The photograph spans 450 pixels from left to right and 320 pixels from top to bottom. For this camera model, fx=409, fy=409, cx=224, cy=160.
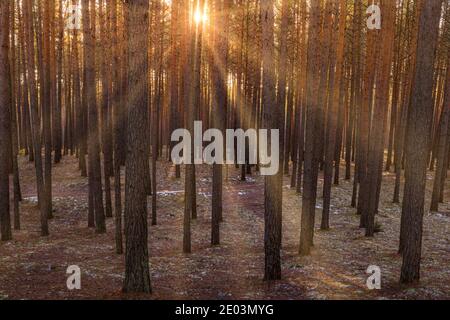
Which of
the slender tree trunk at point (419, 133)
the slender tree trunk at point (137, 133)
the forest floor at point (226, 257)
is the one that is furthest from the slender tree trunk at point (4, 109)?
the slender tree trunk at point (419, 133)

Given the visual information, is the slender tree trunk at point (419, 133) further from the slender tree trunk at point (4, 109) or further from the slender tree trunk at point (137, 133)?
the slender tree trunk at point (4, 109)

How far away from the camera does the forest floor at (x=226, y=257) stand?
28.5 feet

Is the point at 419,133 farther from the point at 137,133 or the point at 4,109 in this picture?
the point at 4,109

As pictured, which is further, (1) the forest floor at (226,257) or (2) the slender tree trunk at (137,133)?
(1) the forest floor at (226,257)

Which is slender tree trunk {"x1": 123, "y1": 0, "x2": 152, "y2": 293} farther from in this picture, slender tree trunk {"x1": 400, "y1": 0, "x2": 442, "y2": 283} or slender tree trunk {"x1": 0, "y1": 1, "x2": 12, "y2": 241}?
slender tree trunk {"x1": 0, "y1": 1, "x2": 12, "y2": 241}

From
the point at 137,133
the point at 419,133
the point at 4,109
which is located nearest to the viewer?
the point at 137,133

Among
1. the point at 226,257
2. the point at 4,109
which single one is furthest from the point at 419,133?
the point at 4,109

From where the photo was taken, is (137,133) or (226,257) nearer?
(137,133)

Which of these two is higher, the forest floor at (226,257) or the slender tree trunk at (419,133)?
the slender tree trunk at (419,133)

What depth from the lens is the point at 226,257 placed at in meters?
11.9

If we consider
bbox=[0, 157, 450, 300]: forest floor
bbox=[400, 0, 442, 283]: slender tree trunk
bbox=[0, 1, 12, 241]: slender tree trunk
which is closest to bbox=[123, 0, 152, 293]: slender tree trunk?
bbox=[0, 157, 450, 300]: forest floor
